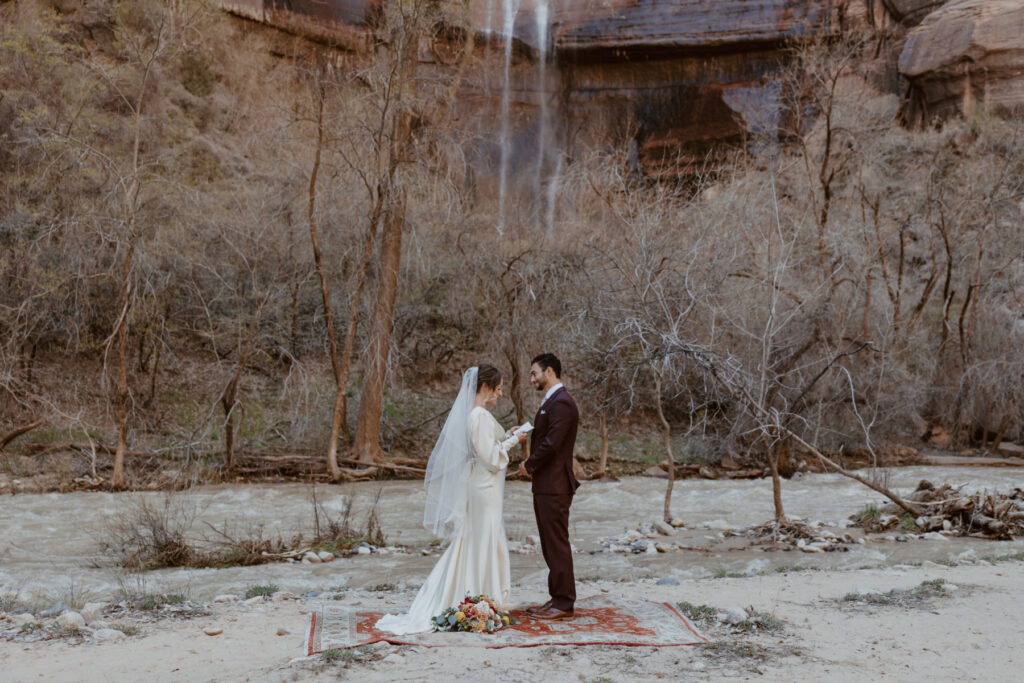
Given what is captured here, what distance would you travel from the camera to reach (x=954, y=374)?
65.7 feet

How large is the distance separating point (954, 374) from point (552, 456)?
1711 cm

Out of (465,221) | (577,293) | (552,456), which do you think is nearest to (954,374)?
(577,293)

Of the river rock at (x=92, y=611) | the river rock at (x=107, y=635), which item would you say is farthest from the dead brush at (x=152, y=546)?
the river rock at (x=107, y=635)

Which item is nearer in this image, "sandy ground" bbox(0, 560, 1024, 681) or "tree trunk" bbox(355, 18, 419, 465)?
"sandy ground" bbox(0, 560, 1024, 681)

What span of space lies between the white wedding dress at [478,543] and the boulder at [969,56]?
25.5 metres

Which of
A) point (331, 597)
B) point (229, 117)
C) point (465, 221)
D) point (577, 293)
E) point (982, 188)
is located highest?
point (229, 117)

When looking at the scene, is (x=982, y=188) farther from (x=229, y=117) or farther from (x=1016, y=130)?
(x=229, y=117)

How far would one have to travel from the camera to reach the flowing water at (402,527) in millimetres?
8641

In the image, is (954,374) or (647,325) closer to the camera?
(647,325)

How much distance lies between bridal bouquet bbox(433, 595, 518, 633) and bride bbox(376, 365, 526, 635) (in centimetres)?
12

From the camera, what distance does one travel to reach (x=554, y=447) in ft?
20.6

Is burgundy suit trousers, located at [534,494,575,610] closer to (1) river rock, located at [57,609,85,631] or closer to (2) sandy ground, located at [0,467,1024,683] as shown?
(2) sandy ground, located at [0,467,1024,683]

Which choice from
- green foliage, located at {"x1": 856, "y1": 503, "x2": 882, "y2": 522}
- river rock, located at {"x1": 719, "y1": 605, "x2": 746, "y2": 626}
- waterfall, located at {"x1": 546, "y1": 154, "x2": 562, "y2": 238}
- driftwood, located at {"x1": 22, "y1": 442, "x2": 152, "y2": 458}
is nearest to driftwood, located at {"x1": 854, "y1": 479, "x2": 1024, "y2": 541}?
green foliage, located at {"x1": 856, "y1": 503, "x2": 882, "y2": 522}

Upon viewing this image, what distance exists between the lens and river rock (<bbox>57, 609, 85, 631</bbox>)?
20.1 feet
